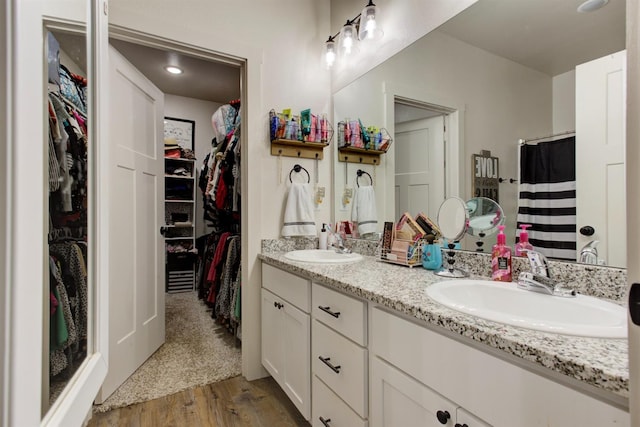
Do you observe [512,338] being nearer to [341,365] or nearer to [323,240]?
[341,365]

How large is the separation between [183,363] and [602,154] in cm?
248

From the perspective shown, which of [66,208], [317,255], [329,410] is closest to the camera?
[66,208]

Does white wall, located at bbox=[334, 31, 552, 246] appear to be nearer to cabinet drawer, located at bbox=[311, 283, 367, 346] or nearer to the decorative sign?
the decorative sign

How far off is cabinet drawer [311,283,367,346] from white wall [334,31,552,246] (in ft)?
2.25

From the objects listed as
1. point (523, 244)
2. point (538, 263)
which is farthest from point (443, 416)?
point (523, 244)

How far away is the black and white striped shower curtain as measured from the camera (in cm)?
103

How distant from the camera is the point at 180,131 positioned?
4109 mm

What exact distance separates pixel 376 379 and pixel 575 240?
2.60 feet

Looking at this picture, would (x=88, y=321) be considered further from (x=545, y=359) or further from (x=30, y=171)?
(x=545, y=359)

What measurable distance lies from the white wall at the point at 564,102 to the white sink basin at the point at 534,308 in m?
0.56

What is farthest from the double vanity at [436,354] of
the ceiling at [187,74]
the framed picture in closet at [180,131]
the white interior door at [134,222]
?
the framed picture in closet at [180,131]

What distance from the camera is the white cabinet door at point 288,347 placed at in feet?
4.60

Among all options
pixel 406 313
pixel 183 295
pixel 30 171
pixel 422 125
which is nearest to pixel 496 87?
pixel 422 125

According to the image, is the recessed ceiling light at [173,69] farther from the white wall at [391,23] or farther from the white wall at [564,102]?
the white wall at [564,102]
